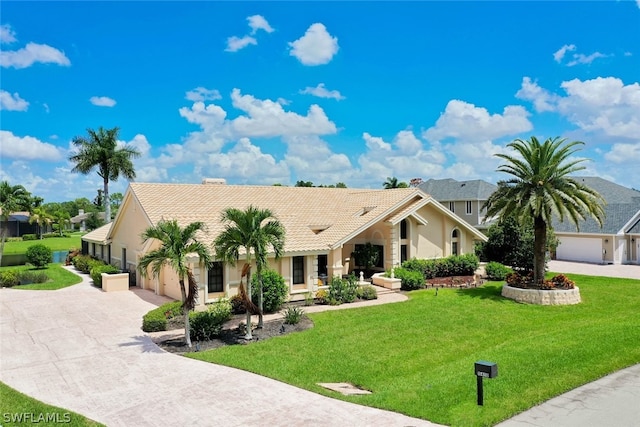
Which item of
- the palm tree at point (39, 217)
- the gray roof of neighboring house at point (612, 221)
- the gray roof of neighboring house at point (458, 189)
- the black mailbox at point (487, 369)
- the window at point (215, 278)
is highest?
the gray roof of neighboring house at point (458, 189)

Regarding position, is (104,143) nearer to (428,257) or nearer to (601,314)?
(428,257)

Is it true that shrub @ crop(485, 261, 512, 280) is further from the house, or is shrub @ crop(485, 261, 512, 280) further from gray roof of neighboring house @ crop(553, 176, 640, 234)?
gray roof of neighboring house @ crop(553, 176, 640, 234)

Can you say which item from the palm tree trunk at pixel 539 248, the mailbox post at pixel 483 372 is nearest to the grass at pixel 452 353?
the mailbox post at pixel 483 372

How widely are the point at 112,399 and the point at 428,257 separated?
23.3 metres

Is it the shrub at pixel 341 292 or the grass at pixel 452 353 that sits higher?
the shrub at pixel 341 292

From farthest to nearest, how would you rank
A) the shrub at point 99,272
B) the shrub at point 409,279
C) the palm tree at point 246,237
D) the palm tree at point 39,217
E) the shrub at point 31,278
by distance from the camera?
the palm tree at point 39,217, the shrub at point 31,278, the shrub at point 99,272, the shrub at point 409,279, the palm tree at point 246,237

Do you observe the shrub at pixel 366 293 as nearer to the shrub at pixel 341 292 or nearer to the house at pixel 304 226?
the shrub at pixel 341 292

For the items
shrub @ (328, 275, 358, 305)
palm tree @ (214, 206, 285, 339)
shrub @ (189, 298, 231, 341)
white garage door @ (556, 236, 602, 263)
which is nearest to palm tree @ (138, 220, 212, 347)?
shrub @ (189, 298, 231, 341)

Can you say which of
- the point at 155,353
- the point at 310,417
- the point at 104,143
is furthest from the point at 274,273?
the point at 104,143

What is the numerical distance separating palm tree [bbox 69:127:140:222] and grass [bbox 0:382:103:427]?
4289 cm

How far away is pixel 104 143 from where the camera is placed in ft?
168

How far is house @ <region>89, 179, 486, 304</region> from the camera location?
2402 centimetres

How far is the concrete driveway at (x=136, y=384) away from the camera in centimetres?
989

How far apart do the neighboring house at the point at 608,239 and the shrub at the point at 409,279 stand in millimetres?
21418
